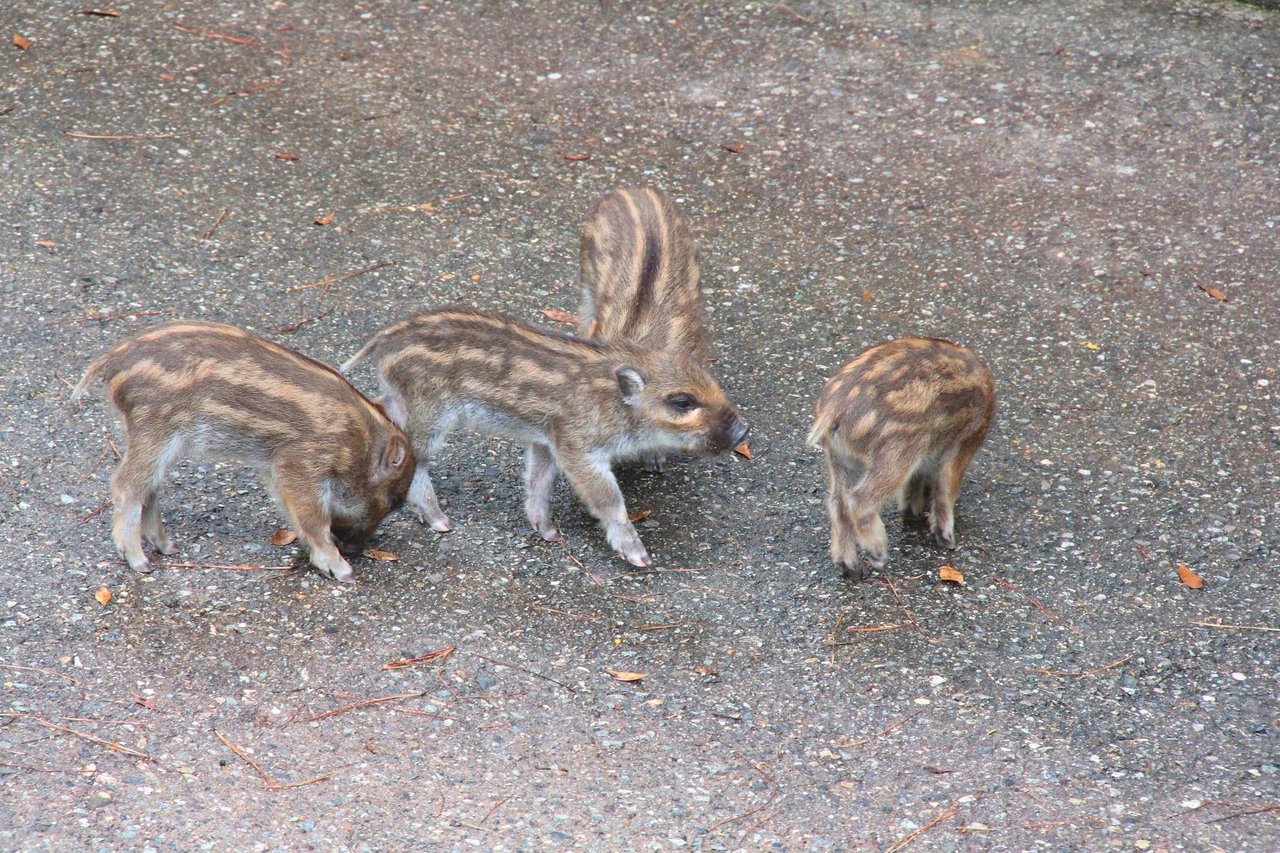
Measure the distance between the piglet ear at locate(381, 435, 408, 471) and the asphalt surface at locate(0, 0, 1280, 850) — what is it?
0.39 m

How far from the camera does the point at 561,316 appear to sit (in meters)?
7.59

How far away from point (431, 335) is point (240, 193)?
9.49 ft

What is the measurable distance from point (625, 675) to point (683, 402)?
4.65 ft

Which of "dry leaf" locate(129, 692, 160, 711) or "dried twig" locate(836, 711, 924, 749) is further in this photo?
"dried twig" locate(836, 711, 924, 749)

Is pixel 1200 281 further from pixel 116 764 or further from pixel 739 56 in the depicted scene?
pixel 116 764

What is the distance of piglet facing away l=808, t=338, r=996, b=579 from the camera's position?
5.62m

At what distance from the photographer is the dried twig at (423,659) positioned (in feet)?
17.0

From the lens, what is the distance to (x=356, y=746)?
15.6ft

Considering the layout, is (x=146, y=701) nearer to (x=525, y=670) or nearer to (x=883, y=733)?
(x=525, y=670)

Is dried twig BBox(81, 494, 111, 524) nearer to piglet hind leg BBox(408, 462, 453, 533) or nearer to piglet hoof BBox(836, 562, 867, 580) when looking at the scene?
piglet hind leg BBox(408, 462, 453, 533)

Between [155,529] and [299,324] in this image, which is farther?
[299,324]

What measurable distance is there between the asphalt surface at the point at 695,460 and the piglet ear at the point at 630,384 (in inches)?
24.8

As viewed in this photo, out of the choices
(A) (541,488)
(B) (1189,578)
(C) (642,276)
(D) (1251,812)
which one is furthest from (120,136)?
(D) (1251,812)

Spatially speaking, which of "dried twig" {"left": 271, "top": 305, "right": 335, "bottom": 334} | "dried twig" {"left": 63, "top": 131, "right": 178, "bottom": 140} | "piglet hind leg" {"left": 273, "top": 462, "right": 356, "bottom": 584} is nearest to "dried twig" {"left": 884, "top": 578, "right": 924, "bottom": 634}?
"piglet hind leg" {"left": 273, "top": 462, "right": 356, "bottom": 584}
